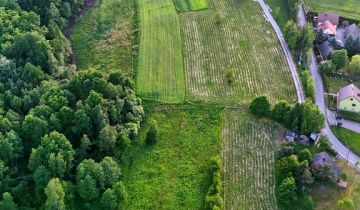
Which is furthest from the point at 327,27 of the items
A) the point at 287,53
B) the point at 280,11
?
the point at 280,11

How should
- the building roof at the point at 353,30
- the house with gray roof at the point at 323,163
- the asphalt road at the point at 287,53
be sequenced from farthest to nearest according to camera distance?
the building roof at the point at 353,30
the asphalt road at the point at 287,53
the house with gray roof at the point at 323,163

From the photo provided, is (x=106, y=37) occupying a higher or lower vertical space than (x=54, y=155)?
lower

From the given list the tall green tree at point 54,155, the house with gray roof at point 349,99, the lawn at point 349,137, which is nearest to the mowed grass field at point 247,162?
the lawn at point 349,137

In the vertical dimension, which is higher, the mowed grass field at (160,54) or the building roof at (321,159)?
the mowed grass field at (160,54)

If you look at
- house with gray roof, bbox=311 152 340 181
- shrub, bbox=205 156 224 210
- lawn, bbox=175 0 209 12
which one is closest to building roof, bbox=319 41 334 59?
house with gray roof, bbox=311 152 340 181

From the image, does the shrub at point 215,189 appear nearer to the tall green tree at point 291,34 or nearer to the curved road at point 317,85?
the curved road at point 317,85

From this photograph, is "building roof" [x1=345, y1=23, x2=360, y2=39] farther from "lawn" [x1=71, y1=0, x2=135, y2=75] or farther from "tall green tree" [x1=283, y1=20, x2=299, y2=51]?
"lawn" [x1=71, y1=0, x2=135, y2=75]

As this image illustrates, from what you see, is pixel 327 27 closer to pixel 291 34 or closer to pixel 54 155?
pixel 291 34
